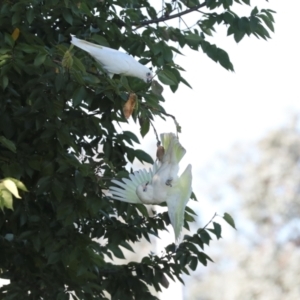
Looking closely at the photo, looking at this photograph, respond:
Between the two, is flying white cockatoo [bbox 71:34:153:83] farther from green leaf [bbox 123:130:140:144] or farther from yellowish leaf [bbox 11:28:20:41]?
green leaf [bbox 123:130:140:144]

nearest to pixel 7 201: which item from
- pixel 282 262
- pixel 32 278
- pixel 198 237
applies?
pixel 32 278

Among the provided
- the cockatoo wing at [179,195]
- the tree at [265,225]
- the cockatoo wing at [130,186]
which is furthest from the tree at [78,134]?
the tree at [265,225]

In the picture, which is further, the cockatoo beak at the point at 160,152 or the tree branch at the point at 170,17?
the tree branch at the point at 170,17

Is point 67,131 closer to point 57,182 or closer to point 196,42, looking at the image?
point 57,182

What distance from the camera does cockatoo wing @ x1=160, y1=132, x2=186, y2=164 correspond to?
2.05 metres

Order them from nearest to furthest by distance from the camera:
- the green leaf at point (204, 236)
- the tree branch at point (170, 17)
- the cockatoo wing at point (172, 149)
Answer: the cockatoo wing at point (172, 149) → the green leaf at point (204, 236) → the tree branch at point (170, 17)

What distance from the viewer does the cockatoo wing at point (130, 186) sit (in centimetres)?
222

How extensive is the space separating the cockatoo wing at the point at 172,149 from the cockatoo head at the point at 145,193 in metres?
0.09

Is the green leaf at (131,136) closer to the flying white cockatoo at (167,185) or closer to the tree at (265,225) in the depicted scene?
the flying white cockatoo at (167,185)

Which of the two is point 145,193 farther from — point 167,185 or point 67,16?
point 67,16

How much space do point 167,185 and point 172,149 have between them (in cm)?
12

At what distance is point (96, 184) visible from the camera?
236cm

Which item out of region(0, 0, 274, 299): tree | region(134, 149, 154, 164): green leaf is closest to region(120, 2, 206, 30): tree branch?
region(0, 0, 274, 299): tree

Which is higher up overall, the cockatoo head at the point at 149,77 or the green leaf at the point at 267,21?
the green leaf at the point at 267,21
